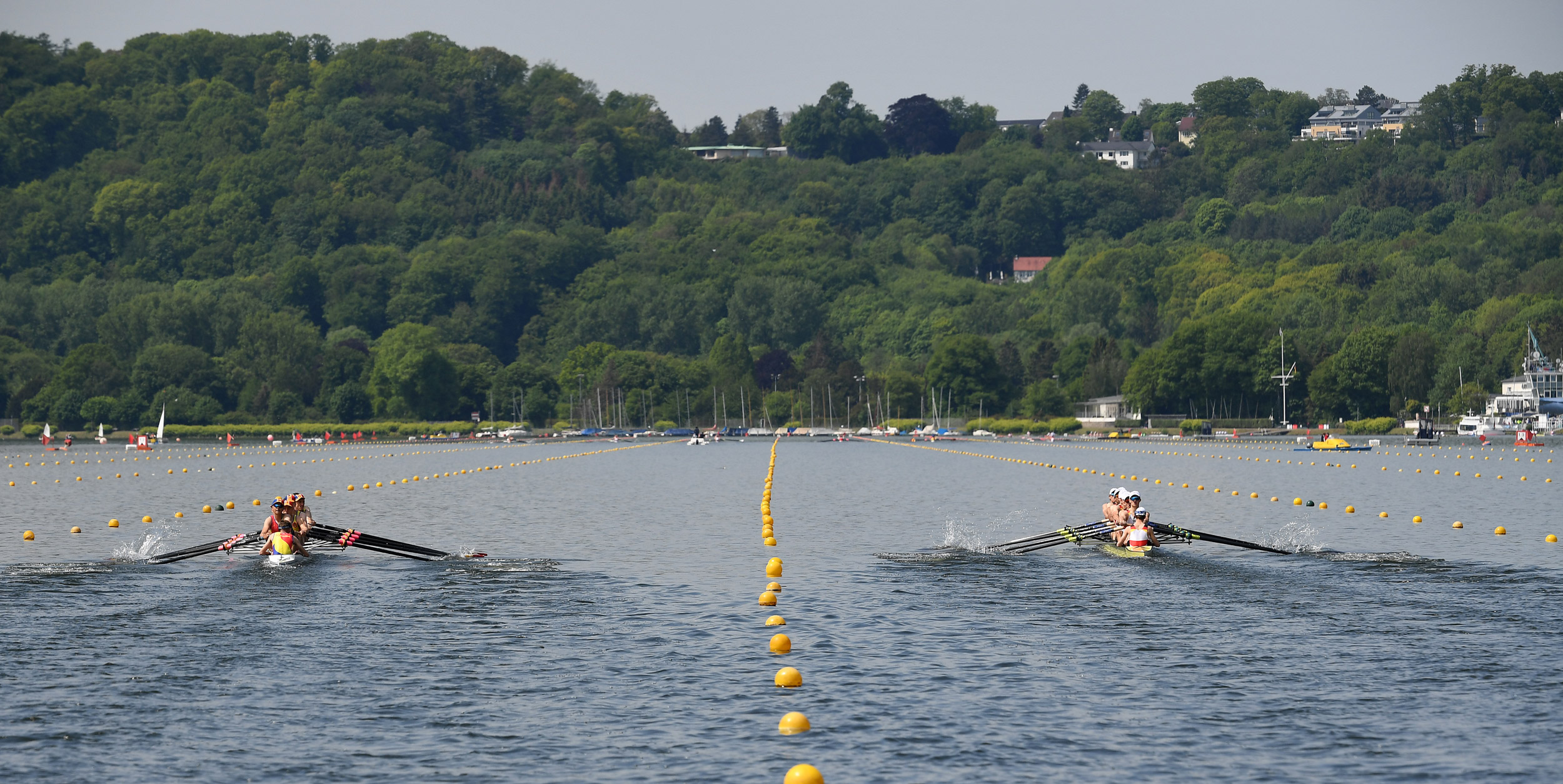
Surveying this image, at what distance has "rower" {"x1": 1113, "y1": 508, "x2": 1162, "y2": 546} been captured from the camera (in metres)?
35.3

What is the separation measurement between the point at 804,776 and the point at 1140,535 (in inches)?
832

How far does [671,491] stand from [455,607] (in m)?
39.6

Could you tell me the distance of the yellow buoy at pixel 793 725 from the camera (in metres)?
18.1

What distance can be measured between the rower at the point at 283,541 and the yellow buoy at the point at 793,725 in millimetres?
19861

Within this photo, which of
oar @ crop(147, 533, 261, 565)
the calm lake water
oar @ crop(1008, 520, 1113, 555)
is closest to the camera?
the calm lake water

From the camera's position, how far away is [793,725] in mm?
18141

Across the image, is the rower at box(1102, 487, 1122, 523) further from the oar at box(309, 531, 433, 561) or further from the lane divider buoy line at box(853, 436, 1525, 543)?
the oar at box(309, 531, 433, 561)

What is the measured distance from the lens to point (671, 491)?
222ft

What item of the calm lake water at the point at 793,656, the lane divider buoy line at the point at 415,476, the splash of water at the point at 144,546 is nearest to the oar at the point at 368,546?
the calm lake water at the point at 793,656

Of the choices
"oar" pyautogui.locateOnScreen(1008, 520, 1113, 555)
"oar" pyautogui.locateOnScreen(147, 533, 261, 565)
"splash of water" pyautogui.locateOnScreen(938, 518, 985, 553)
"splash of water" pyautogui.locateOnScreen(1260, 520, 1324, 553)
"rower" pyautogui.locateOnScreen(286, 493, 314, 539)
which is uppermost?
"rower" pyautogui.locateOnScreen(286, 493, 314, 539)

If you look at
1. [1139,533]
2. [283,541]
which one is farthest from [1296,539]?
[283,541]

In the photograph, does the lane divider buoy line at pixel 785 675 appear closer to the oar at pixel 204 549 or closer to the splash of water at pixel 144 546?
the oar at pixel 204 549

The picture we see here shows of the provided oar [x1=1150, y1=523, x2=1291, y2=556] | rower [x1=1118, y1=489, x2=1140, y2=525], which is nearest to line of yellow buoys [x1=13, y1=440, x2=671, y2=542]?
rower [x1=1118, y1=489, x2=1140, y2=525]

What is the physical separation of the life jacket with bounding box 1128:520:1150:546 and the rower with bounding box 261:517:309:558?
61.1 ft
